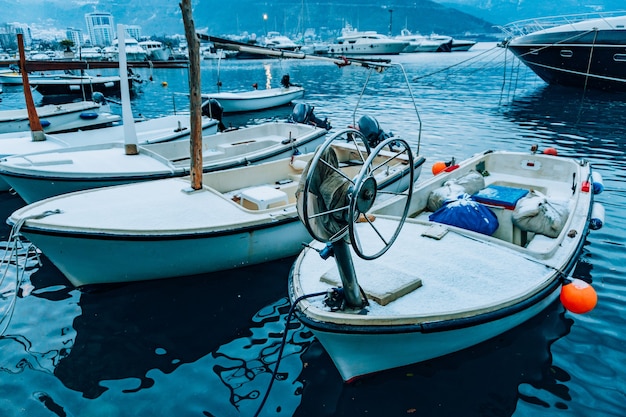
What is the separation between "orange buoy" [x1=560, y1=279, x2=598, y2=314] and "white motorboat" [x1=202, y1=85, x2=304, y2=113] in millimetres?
27750

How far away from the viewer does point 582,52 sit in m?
33.0

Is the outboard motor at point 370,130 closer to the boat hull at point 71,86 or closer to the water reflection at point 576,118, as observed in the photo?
the water reflection at point 576,118

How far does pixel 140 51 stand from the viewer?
9725 cm

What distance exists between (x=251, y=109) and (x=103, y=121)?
1137cm

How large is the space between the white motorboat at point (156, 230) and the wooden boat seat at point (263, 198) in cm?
2

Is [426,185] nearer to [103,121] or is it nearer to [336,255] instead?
[336,255]

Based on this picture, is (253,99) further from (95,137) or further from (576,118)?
(576,118)

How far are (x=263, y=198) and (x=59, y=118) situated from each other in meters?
18.3

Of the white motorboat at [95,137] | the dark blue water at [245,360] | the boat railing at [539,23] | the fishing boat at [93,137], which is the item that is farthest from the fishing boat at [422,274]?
the boat railing at [539,23]

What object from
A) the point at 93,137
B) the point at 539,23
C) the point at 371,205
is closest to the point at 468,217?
the point at 371,205

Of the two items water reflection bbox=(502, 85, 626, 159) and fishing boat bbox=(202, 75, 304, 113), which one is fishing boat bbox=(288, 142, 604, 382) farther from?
fishing boat bbox=(202, 75, 304, 113)

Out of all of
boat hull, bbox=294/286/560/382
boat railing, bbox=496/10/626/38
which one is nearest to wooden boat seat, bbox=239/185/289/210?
boat hull, bbox=294/286/560/382

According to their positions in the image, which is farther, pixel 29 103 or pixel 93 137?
pixel 93 137

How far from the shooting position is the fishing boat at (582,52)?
103 feet
